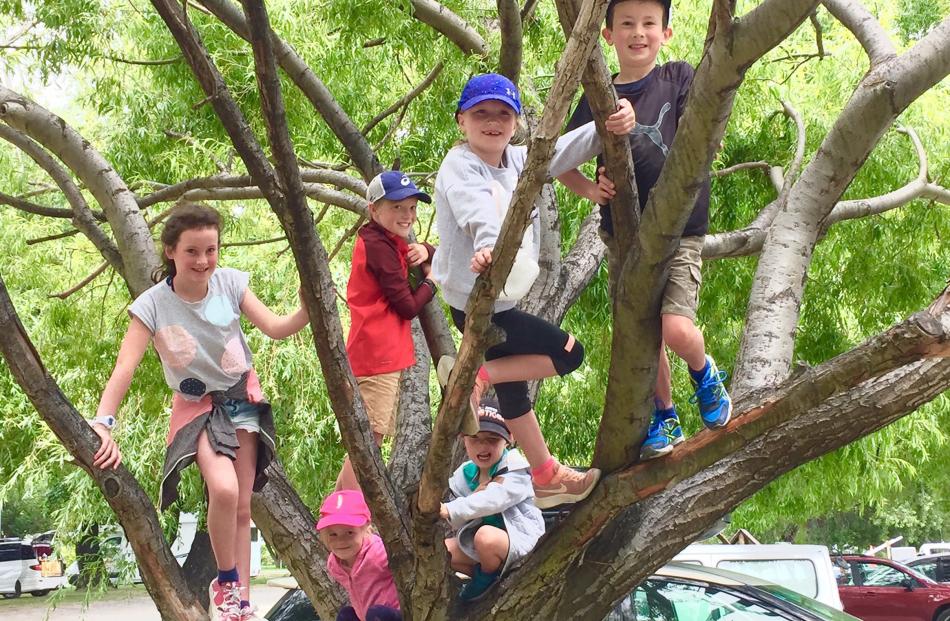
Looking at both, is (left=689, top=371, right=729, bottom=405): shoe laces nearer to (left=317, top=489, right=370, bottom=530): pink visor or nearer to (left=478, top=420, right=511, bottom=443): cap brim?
(left=478, top=420, right=511, bottom=443): cap brim

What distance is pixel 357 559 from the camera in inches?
175

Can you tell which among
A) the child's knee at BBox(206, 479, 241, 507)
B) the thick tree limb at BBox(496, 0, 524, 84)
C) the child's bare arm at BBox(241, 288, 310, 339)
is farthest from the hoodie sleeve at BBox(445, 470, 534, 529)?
the thick tree limb at BBox(496, 0, 524, 84)

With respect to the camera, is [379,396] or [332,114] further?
[332,114]

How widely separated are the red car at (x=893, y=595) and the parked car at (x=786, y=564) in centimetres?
782

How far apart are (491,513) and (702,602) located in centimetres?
152

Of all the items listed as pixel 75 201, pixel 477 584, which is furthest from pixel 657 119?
pixel 75 201

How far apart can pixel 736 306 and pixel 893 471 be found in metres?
3.41

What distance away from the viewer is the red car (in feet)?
54.2

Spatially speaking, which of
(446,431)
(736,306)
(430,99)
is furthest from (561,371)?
(736,306)

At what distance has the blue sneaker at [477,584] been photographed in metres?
4.42

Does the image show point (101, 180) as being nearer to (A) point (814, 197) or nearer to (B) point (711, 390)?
(B) point (711, 390)

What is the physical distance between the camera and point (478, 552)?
4352 millimetres

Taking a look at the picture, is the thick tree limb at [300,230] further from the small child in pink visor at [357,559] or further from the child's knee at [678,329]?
the child's knee at [678,329]

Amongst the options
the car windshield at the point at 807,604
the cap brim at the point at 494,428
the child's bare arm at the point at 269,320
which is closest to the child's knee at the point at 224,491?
the child's bare arm at the point at 269,320
